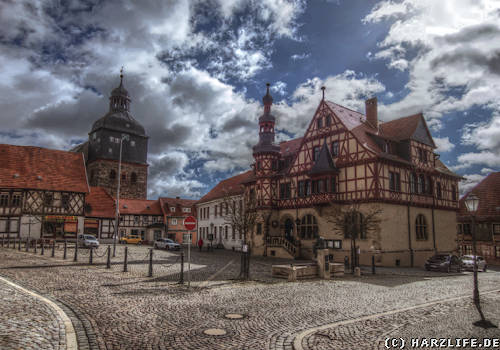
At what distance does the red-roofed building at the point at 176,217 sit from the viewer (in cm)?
6189

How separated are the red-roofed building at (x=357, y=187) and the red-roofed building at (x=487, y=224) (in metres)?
4.29

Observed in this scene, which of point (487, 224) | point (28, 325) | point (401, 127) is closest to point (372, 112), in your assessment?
point (401, 127)

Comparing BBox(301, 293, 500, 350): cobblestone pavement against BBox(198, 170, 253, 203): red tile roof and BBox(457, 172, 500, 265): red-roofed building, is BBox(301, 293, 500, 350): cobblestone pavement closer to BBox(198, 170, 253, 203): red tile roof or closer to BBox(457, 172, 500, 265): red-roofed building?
BBox(457, 172, 500, 265): red-roofed building

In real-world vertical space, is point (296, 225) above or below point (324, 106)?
below

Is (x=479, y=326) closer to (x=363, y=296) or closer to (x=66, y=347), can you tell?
(x=363, y=296)

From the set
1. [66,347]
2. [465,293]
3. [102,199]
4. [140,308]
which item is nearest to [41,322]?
[66,347]

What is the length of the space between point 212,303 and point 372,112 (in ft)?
99.2

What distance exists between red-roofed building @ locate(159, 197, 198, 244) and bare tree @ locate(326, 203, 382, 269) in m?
35.3

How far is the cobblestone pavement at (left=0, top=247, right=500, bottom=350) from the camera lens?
24.6 ft

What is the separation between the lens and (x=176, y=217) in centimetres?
6325

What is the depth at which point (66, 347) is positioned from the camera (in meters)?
6.48

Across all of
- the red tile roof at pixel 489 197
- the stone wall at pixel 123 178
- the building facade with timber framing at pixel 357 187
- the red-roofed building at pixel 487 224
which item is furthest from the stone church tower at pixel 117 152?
the red tile roof at pixel 489 197

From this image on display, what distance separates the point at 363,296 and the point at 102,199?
5100 centimetres

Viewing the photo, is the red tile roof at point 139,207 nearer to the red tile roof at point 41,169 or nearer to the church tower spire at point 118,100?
the red tile roof at point 41,169
